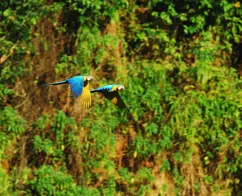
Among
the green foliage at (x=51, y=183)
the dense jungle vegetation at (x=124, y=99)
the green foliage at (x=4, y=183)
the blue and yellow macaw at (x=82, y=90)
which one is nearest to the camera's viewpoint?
the blue and yellow macaw at (x=82, y=90)

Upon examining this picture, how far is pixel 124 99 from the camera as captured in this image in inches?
302

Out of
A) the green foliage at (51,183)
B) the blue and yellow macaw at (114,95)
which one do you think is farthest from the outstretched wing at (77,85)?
the green foliage at (51,183)

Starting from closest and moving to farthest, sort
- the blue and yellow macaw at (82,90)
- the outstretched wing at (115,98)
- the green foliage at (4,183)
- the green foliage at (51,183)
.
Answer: the blue and yellow macaw at (82,90), the outstretched wing at (115,98), the green foliage at (4,183), the green foliage at (51,183)

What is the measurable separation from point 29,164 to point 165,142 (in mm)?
1208

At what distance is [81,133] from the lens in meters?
7.61

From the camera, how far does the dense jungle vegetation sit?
299 inches

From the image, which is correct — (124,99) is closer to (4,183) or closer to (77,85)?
(4,183)

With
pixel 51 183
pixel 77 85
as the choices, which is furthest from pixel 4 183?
pixel 77 85

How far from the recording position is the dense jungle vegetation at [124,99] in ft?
24.9

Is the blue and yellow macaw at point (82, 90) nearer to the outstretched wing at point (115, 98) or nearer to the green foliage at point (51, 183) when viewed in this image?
the outstretched wing at point (115, 98)

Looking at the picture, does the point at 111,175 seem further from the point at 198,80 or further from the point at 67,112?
the point at 198,80

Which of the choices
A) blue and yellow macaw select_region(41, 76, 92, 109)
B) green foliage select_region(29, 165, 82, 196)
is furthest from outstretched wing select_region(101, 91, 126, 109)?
green foliage select_region(29, 165, 82, 196)

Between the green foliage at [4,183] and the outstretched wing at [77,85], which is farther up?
the outstretched wing at [77,85]

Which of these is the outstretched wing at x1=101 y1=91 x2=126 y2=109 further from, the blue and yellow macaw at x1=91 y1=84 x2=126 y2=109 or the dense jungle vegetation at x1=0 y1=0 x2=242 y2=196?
the dense jungle vegetation at x1=0 y1=0 x2=242 y2=196
